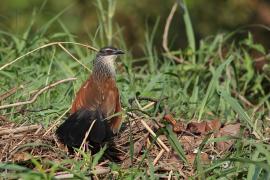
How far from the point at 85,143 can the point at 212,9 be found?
23.1 feet

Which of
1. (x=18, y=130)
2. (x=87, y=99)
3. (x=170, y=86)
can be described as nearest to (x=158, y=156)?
(x=87, y=99)

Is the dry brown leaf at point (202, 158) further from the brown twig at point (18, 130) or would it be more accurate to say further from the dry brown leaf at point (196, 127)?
the brown twig at point (18, 130)

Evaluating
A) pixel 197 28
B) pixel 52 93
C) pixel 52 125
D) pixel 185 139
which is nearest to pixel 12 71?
pixel 52 93

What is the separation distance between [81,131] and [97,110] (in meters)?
0.42

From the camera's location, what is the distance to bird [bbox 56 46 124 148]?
4.63 meters

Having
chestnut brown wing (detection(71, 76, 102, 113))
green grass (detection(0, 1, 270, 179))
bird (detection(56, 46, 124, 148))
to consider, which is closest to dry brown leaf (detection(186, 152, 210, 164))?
green grass (detection(0, 1, 270, 179))

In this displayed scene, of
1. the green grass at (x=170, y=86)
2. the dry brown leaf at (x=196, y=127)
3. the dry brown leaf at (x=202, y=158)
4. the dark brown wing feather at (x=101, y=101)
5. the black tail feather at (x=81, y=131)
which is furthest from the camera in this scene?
the dry brown leaf at (x=196, y=127)

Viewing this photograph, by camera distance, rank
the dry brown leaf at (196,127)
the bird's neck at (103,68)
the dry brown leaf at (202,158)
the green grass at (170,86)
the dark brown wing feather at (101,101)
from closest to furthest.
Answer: the green grass at (170,86)
the dry brown leaf at (202,158)
the dark brown wing feather at (101,101)
the dry brown leaf at (196,127)
the bird's neck at (103,68)

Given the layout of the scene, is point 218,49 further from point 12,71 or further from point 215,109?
point 12,71

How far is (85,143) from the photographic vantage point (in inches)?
183

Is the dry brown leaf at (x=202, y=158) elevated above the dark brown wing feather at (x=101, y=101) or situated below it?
below

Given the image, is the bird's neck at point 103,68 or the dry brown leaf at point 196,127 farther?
the bird's neck at point 103,68

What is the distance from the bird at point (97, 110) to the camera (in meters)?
A: 4.63

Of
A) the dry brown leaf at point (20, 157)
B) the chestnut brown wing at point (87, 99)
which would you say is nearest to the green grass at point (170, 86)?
the dry brown leaf at point (20, 157)
